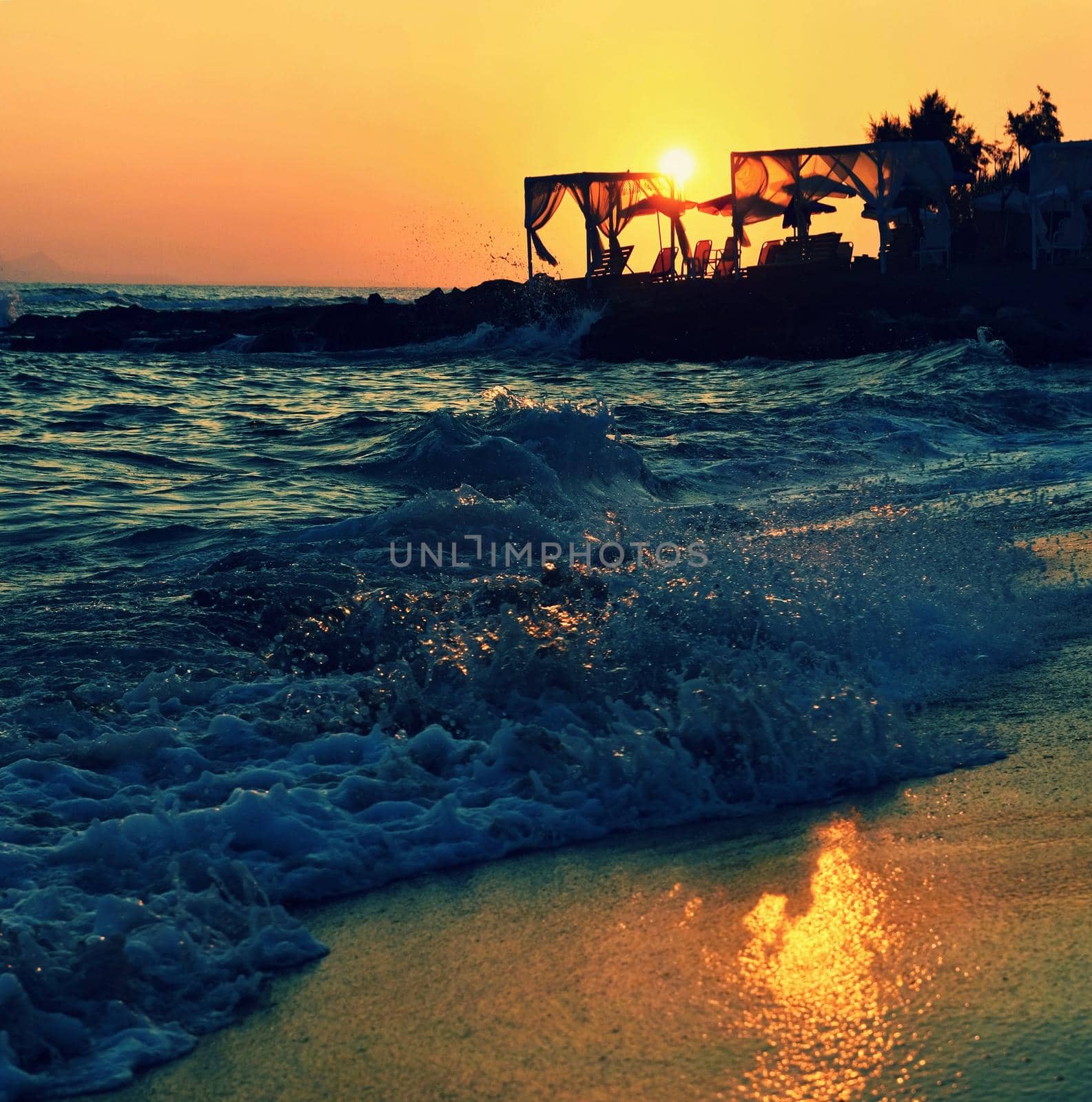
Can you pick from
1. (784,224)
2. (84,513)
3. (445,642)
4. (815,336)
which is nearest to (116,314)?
(784,224)

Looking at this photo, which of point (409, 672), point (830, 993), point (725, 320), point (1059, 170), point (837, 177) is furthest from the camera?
point (837, 177)

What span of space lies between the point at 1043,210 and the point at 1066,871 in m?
30.5

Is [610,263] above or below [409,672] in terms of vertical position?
above

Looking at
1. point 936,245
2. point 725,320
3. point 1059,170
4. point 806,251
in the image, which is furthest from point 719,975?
point 936,245

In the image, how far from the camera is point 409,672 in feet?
13.5

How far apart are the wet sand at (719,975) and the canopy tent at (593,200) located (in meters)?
28.8

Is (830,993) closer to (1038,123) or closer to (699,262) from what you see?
(699,262)

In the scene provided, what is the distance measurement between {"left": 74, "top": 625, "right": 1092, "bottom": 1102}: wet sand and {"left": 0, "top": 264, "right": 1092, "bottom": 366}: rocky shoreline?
756 inches

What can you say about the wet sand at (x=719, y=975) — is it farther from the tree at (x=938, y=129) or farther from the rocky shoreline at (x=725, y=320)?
the tree at (x=938, y=129)

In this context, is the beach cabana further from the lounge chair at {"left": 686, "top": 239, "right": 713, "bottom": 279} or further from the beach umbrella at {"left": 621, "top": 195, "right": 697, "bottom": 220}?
the beach umbrella at {"left": 621, "top": 195, "right": 697, "bottom": 220}

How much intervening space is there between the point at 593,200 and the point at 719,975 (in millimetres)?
30102

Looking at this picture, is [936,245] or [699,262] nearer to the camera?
[936,245]

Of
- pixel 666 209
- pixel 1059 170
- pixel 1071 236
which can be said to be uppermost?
pixel 666 209

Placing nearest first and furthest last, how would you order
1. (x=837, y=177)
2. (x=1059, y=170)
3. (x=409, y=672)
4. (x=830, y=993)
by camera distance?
(x=830, y=993)
(x=409, y=672)
(x=1059, y=170)
(x=837, y=177)
